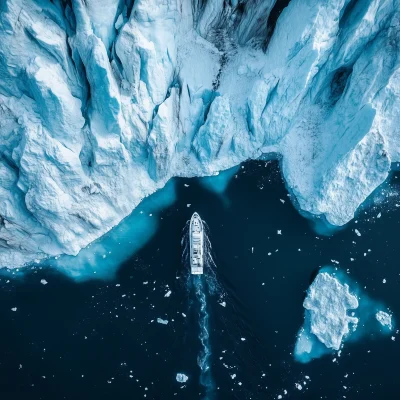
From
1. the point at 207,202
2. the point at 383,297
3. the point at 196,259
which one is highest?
the point at 383,297

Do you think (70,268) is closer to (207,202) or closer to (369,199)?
(207,202)

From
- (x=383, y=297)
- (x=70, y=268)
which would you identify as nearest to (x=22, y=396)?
(x=70, y=268)

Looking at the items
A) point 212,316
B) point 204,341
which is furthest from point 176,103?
point 204,341

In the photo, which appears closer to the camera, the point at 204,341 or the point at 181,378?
the point at 181,378

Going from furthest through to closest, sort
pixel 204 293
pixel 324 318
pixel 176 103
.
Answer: pixel 176 103 < pixel 204 293 < pixel 324 318

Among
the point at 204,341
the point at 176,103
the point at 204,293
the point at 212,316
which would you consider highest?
the point at 176,103

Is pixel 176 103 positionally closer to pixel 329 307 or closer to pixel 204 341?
pixel 204 341

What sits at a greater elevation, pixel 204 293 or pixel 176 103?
pixel 176 103
